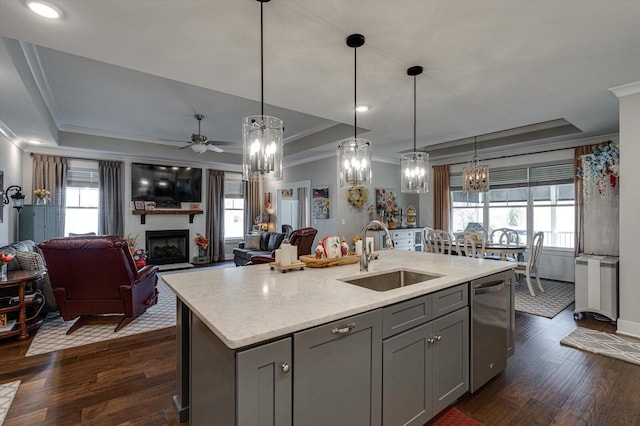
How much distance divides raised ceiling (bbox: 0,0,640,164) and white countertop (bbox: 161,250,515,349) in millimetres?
1793

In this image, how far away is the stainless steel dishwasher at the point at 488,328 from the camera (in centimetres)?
221

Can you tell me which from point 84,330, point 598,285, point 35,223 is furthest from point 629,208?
point 35,223

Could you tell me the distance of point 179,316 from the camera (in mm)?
1981

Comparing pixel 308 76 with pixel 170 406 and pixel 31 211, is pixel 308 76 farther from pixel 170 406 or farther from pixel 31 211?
pixel 31 211

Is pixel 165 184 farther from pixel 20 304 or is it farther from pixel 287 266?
pixel 287 266

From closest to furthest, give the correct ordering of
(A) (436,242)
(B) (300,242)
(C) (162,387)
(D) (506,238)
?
(C) (162,387) < (B) (300,242) < (A) (436,242) < (D) (506,238)

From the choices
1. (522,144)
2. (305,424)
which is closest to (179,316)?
(305,424)

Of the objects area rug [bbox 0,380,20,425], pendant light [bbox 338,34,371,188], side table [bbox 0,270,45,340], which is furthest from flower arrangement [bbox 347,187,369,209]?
area rug [bbox 0,380,20,425]

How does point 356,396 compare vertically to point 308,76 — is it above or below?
below

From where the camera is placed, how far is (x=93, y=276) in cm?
335

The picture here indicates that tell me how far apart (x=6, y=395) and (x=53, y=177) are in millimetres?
5551

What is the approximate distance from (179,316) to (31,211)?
5.41 meters

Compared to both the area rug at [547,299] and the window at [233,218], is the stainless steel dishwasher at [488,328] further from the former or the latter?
the window at [233,218]

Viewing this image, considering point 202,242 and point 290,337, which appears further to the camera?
point 202,242
